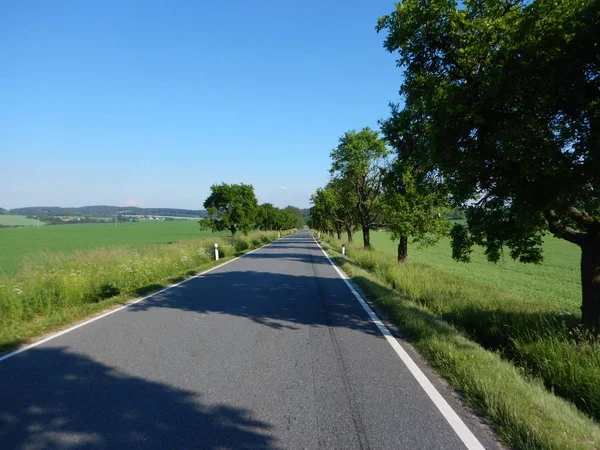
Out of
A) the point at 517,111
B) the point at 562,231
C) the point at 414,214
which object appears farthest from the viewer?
the point at 414,214

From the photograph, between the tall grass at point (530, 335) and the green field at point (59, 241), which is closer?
the tall grass at point (530, 335)

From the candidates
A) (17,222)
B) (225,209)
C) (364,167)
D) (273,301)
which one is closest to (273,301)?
(273,301)

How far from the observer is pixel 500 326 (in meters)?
6.66

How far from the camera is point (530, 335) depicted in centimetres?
581

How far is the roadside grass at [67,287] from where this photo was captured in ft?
20.8

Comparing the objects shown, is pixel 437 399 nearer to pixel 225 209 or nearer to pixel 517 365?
pixel 517 365

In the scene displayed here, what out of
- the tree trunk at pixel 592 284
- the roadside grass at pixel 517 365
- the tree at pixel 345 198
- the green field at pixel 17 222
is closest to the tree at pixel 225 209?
the tree at pixel 345 198

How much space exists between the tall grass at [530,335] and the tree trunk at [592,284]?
0.27 metres

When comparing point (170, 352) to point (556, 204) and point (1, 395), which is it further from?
point (556, 204)

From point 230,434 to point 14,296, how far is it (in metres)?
6.87

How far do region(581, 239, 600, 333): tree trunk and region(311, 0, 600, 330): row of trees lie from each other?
0.6 inches

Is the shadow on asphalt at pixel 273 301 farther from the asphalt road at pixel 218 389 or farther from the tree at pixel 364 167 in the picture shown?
the tree at pixel 364 167

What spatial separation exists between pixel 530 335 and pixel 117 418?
246 inches

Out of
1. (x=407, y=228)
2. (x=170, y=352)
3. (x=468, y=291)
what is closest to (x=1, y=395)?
(x=170, y=352)
